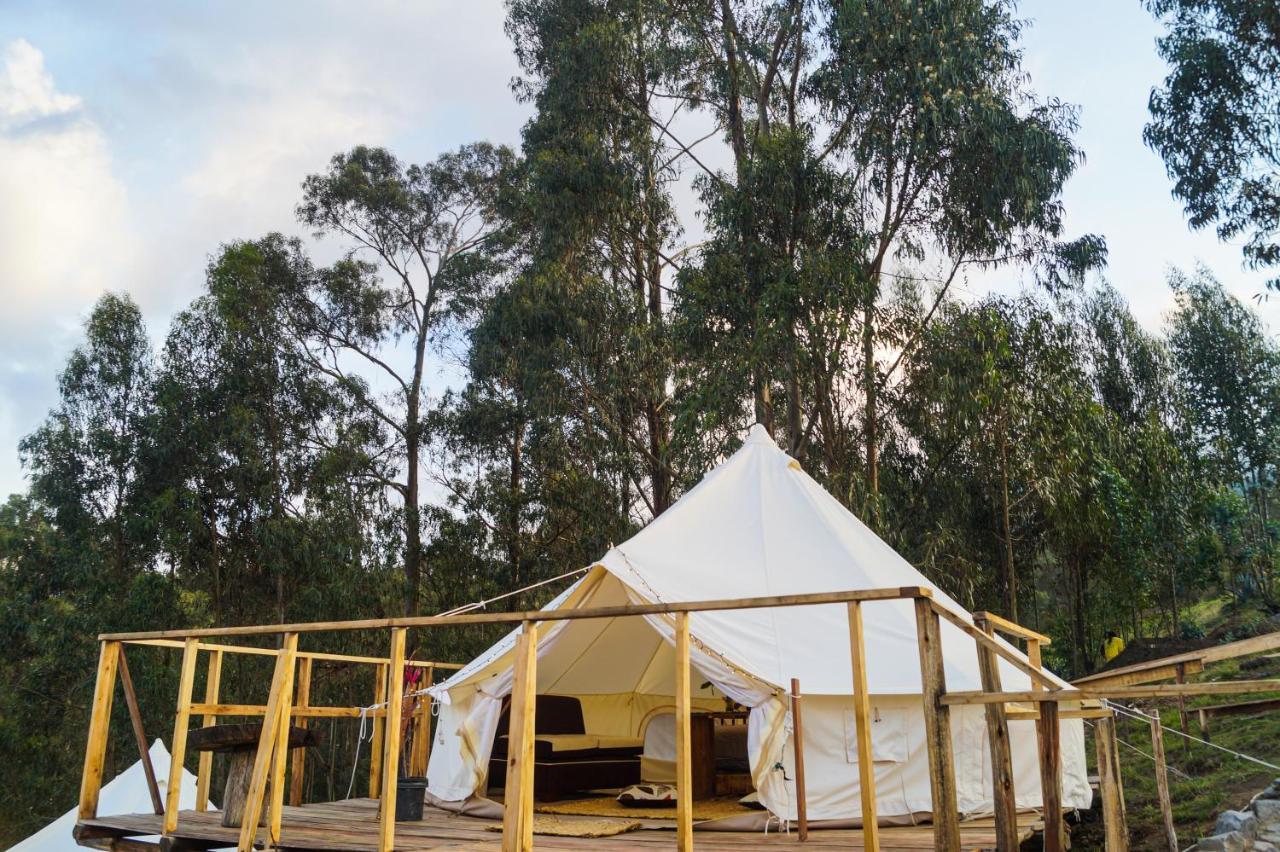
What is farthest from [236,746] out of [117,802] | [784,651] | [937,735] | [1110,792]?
[117,802]

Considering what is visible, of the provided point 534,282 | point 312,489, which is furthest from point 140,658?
point 534,282

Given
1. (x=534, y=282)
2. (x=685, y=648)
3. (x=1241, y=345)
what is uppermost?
(x=1241, y=345)

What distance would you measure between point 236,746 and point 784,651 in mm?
3346

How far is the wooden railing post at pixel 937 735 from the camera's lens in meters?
3.86

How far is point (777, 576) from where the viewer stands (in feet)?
23.0

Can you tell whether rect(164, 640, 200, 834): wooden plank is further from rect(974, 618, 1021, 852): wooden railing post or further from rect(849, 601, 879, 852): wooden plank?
rect(974, 618, 1021, 852): wooden railing post

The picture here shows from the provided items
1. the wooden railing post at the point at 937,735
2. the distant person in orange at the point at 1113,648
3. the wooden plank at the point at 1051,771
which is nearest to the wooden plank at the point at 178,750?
the wooden railing post at the point at 937,735

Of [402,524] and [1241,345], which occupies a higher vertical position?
[1241,345]

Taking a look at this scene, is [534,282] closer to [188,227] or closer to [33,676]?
[188,227]

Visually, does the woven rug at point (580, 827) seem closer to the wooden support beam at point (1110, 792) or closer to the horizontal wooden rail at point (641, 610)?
the horizontal wooden rail at point (641, 610)

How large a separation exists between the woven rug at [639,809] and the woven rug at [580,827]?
41 centimetres

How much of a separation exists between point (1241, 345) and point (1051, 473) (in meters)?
10.0

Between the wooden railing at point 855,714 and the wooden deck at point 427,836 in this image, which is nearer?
the wooden railing at point 855,714

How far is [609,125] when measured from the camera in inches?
569
